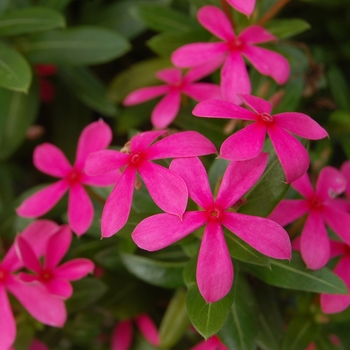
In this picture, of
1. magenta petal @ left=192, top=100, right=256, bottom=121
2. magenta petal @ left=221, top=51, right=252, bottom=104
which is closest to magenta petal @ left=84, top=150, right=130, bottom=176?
magenta petal @ left=192, top=100, right=256, bottom=121

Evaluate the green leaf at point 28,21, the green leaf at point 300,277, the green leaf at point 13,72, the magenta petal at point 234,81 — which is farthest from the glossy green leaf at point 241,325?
the green leaf at point 28,21

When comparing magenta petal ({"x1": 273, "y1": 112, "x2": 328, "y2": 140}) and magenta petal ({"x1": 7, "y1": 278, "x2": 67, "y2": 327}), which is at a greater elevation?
magenta petal ({"x1": 273, "y1": 112, "x2": 328, "y2": 140})

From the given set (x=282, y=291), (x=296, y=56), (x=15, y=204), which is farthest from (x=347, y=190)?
(x=15, y=204)

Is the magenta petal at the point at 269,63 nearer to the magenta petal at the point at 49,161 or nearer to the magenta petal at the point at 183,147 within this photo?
the magenta petal at the point at 183,147

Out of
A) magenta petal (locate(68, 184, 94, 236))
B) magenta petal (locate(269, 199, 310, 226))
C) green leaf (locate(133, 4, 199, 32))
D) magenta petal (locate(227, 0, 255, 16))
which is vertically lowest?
magenta petal (locate(68, 184, 94, 236))

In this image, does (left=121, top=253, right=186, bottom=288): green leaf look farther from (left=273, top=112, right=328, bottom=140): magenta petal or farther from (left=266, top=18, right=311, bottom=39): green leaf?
(left=266, top=18, right=311, bottom=39): green leaf

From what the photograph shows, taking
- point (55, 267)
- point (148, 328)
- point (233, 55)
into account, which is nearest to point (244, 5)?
point (233, 55)
